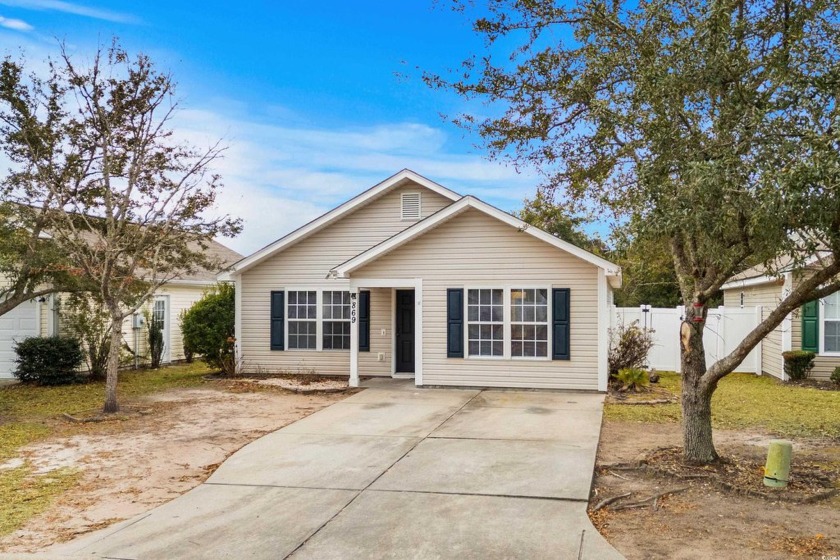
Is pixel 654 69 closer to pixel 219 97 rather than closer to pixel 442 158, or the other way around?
pixel 219 97

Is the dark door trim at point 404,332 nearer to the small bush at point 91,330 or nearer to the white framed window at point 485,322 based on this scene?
the white framed window at point 485,322

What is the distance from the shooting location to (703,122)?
6.80 metres

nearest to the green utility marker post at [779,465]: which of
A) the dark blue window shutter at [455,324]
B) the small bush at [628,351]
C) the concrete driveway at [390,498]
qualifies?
the concrete driveway at [390,498]

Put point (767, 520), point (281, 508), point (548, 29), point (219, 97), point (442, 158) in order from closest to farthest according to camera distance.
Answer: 1. point (767, 520)
2. point (281, 508)
3. point (548, 29)
4. point (219, 97)
5. point (442, 158)

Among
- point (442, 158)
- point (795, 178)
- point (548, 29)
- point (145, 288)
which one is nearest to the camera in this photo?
point (795, 178)

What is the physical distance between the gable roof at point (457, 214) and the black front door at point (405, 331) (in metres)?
1.70

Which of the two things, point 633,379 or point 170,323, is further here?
point 170,323

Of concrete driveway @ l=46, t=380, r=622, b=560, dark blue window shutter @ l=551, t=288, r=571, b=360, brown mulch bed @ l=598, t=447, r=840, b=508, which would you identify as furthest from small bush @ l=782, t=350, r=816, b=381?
brown mulch bed @ l=598, t=447, r=840, b=508

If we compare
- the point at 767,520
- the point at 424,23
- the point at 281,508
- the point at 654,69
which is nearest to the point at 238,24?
the point at 424,23

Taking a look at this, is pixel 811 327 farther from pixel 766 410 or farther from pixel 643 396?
pixel 643 396

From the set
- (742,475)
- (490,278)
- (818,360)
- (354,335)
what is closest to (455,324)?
(490,278)

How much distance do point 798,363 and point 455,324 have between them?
847 cm

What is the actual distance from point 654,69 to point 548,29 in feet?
9.34

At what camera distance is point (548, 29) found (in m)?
8.84
